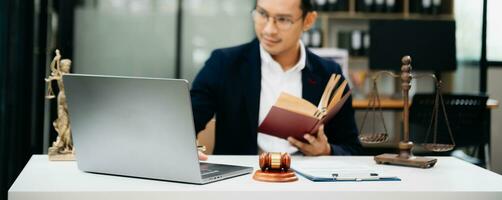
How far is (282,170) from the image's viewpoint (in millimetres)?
1265

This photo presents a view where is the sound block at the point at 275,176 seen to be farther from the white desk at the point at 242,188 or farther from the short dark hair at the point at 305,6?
the short dark hair at the point at 305,6

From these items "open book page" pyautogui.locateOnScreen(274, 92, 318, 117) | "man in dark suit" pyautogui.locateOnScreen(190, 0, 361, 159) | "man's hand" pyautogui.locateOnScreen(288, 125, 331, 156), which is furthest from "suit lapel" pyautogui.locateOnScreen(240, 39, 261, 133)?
"open book page" pyautogui.locateOnScreen(274, 92, 318, 117)

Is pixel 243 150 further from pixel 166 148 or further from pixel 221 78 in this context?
pixel 166 148

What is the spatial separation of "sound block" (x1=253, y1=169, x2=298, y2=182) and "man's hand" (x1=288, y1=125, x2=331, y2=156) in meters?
0.37

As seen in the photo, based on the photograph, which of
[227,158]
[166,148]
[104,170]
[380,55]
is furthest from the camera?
[380,55]

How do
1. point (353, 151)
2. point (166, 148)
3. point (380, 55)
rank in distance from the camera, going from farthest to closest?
1. point (380, 55)
2. point (353, 151)
3. point (166, 148)

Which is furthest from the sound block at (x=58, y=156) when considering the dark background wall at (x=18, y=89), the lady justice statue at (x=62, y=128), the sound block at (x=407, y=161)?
the dark background wall at (x=18, y=89)

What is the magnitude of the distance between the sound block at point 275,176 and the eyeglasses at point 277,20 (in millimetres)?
898

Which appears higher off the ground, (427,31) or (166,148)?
(427,31)

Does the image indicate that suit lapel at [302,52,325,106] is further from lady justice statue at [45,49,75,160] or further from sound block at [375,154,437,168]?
lady justice statue at [45,49,75,160]

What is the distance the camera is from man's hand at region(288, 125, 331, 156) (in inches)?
64.1

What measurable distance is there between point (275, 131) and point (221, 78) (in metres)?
0.51

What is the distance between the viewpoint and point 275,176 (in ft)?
4.04

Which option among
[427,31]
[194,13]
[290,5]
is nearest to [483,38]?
A: [427,31]
